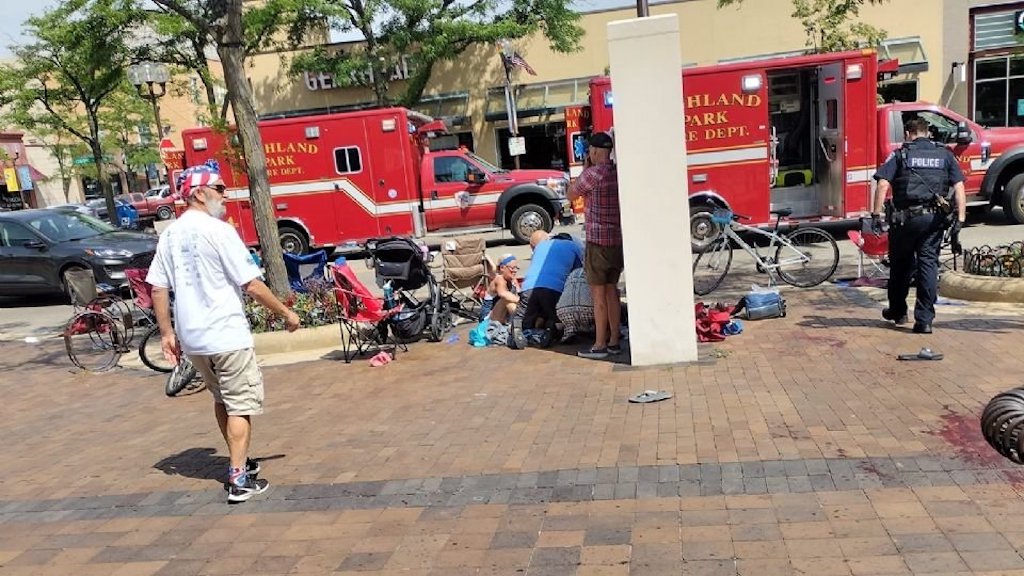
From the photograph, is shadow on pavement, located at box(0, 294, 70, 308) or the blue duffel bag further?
shadow on pavement, located at box(0, 294, 70, 308)

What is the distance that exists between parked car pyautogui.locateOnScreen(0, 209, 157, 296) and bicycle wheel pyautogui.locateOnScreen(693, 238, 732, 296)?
8976mm

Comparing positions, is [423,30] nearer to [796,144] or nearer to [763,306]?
[796,144]

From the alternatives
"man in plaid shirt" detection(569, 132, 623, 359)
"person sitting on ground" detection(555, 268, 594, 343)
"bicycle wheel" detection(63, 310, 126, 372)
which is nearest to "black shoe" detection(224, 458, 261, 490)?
"man in plaid shirt" detection(569, 132, 623, 359)

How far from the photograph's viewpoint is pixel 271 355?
789cm

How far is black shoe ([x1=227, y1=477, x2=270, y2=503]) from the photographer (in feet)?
13.9

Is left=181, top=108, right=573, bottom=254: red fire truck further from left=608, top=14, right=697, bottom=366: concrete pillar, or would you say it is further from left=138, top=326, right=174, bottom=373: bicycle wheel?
left=608, top=14, right=697, bottom=366: concrete pillar

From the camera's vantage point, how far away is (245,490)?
4258 millimetres

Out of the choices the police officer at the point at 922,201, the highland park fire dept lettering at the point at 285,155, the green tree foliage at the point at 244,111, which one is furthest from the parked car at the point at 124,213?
the police officer at the point at 922,201

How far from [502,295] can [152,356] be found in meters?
3.78

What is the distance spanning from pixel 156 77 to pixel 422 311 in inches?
507

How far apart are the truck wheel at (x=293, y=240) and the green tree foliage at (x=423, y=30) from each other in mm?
8769

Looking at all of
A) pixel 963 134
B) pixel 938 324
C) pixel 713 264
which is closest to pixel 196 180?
pixel 938 324

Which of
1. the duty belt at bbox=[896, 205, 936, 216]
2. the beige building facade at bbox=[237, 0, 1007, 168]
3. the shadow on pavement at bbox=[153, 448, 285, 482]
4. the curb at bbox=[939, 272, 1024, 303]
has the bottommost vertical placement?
the shadow on pavement at bbox=[153, 448, 285, 482]

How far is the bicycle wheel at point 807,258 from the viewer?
9023 mm
